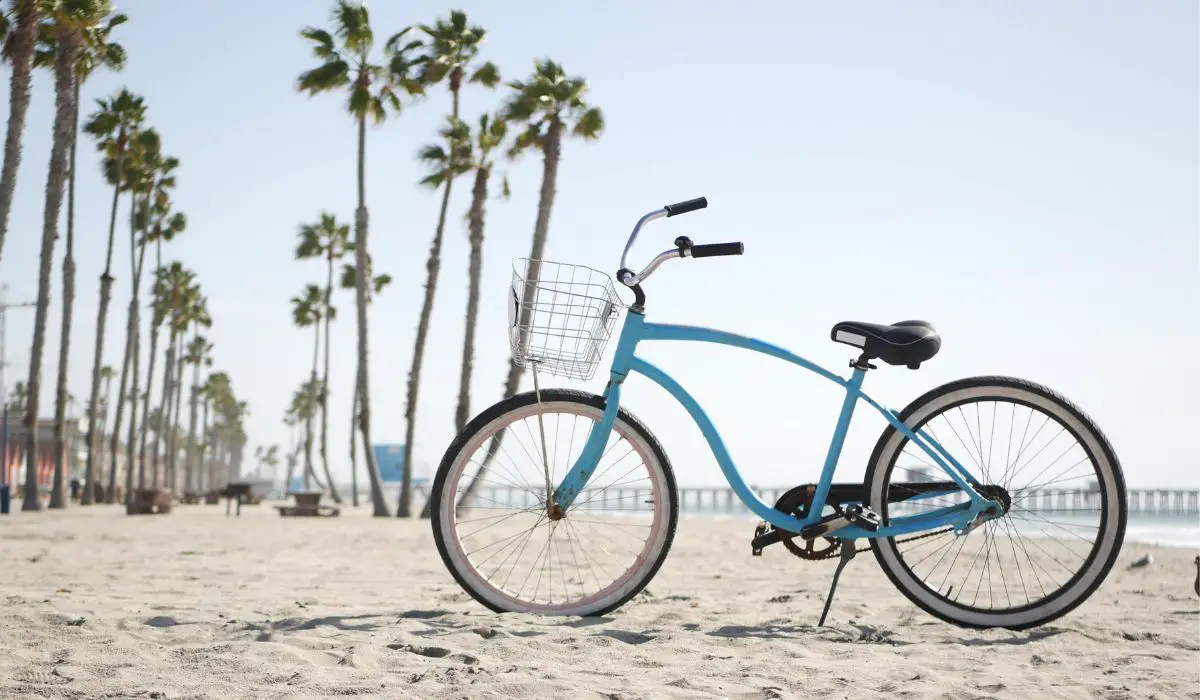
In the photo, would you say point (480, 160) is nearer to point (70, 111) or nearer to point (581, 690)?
point (70, 111)

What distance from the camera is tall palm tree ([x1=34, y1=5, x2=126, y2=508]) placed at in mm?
22484

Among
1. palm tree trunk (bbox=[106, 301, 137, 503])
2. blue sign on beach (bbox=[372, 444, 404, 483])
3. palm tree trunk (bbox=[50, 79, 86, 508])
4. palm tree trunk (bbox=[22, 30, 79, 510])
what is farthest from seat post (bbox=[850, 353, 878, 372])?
blue sign on beach (bbox=[372, 444, 404, 483])

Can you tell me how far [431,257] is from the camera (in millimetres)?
29422

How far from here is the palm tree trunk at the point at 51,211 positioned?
2167 centimetres

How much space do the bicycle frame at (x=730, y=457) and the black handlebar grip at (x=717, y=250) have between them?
36cm

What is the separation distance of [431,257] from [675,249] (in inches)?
1004

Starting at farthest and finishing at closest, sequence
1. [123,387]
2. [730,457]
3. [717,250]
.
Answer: [123,387], [730,457], [717,250]

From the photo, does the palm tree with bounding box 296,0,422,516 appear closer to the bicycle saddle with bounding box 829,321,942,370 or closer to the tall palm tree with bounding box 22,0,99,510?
the tall palm tree with bounding box 22,0,99,510

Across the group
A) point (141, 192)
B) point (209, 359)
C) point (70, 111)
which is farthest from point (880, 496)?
point (209, 359)

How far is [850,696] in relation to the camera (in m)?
3.35

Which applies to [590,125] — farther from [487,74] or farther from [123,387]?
[123,387]

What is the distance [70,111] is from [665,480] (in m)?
21.2

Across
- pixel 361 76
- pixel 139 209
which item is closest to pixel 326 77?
pixel 361 76

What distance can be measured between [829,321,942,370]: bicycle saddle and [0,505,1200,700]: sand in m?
1.20
